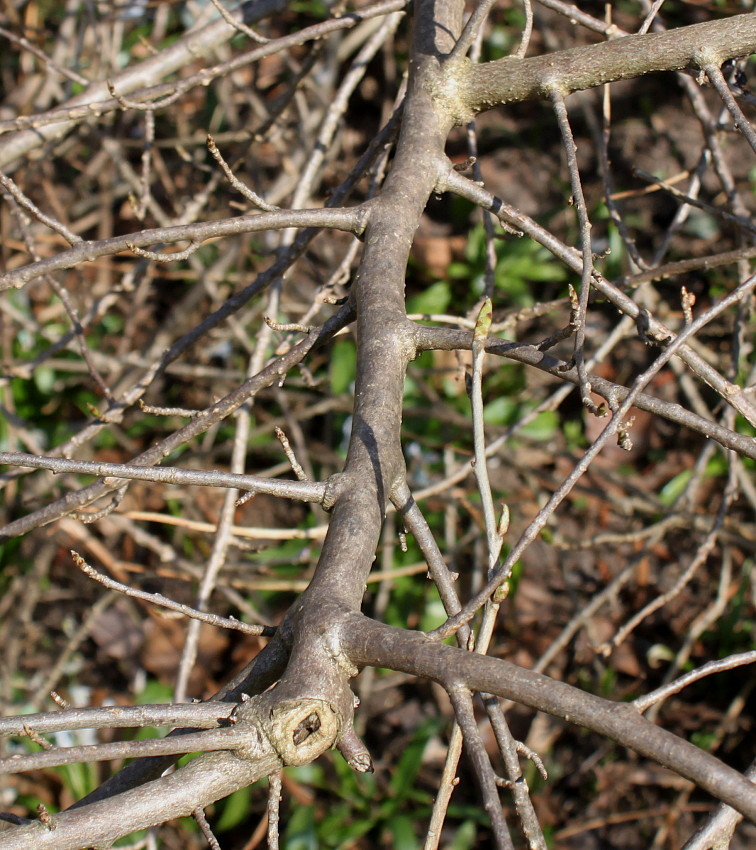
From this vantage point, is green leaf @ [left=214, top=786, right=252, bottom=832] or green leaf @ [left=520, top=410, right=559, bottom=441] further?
green leaf @ [left=520, top=410, right=559, bottom=441]

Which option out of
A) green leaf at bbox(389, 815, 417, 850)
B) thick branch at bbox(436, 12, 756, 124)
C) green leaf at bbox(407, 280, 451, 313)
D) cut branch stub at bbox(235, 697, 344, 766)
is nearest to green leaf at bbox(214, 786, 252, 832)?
green leaf at bbox(389, 815, 417, 850)

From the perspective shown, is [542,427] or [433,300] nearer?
[542,427]

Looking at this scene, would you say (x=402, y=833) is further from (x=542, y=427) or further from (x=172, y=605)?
(x=172, y=605)

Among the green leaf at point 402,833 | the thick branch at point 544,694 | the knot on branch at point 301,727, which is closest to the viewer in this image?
the thick branch at point 544,694

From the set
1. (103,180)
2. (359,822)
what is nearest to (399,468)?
(359,822)

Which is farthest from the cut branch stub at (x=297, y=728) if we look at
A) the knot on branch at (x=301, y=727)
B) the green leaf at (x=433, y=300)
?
the green leaf at (x=433, y=300)

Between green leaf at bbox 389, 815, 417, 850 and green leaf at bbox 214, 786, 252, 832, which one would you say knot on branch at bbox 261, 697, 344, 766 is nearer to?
green leaf at bbox 389, 815, 417, 850

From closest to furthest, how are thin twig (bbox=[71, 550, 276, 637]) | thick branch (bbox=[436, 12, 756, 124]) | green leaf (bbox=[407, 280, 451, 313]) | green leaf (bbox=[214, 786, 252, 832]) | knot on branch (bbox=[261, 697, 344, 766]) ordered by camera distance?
knot on branch (bbox=[261, 697, 344, 766]), thin twig (bbox=[71, 550, 276, 637]), thick branch (bbox=[436, 12, 756, 124]), green leaf (bbox=[214, 786, 252, 832]), green leaf (bbox=[407, 280, 451, 313])

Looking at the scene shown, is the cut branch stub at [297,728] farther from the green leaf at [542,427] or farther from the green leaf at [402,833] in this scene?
the green leaf at [542,427]

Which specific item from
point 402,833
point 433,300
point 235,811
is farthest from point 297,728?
point 433,300

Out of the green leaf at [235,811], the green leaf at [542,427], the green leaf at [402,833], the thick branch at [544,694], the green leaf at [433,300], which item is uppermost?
the green leaf at [433,300]

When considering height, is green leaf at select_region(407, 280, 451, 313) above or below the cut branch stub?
above

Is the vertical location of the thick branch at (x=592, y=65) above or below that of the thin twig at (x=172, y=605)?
above

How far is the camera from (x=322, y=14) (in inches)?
132
